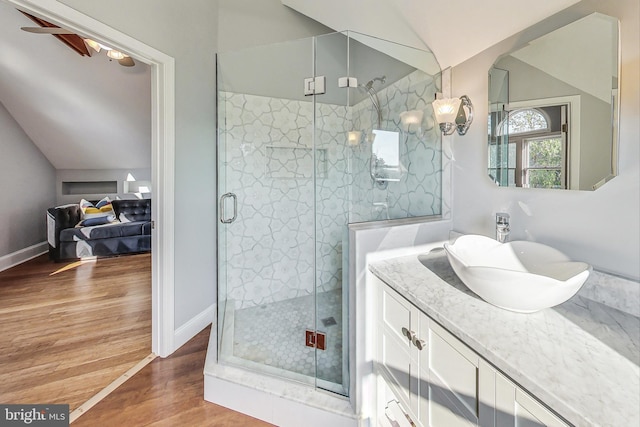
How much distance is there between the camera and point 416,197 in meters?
1.74

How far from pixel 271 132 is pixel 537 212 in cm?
203

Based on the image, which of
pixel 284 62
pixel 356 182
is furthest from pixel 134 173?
pixel 356 182

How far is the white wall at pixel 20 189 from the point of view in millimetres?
3773

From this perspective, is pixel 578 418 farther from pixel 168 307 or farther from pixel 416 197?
pixel 168 307

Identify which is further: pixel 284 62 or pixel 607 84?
pixel 284 62

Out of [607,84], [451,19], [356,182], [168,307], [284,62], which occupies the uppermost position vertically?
[284,62]

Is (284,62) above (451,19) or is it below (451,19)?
above

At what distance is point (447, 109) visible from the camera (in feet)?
4.90

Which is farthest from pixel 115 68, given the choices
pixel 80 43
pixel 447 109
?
pixel 447 109

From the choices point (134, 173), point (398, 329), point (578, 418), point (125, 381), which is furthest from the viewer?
point (134, 173)

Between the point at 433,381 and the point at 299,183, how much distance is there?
196 cm

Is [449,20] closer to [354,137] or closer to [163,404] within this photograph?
[354,137]

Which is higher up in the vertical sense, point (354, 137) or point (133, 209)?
point (354, 137)

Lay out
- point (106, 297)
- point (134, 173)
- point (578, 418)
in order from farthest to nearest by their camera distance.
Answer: point (134, 173) < point (106, 297) < point (578, 418)
